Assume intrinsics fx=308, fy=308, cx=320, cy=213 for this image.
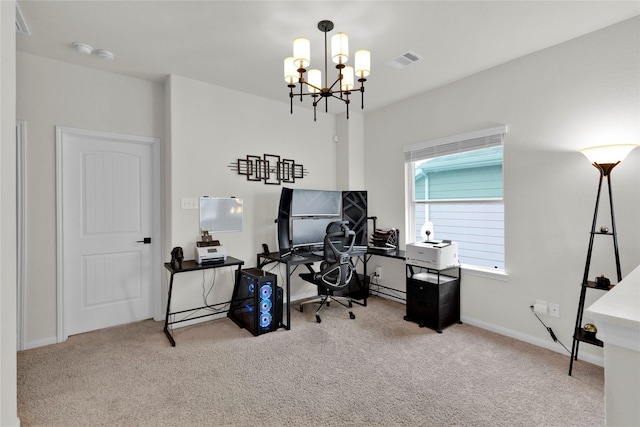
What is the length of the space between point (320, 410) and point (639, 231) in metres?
2.67

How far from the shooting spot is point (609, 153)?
2191 millimetres

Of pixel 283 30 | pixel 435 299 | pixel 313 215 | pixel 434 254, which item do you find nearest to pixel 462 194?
pixel 434 254

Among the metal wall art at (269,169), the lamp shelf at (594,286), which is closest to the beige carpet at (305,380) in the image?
the lamp shelf at (594,286)

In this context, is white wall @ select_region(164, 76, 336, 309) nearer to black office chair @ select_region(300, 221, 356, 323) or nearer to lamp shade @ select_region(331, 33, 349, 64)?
black office chair @ select_region(300, 221, 356, 323)

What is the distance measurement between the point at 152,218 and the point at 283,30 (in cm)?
244

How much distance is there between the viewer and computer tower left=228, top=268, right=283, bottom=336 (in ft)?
10.1

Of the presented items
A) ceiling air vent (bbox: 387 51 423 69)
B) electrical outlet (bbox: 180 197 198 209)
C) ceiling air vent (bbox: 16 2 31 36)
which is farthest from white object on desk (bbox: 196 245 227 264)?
Answer: ceiling air vent (bbox: 387 51 423 69)

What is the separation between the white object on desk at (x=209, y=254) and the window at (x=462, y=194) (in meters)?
2.38

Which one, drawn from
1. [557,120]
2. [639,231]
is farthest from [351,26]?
[639,231]

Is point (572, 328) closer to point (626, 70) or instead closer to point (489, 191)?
point (489, 191)

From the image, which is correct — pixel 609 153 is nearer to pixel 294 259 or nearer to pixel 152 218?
pixel 294 259

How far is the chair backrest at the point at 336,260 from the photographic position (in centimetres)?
336

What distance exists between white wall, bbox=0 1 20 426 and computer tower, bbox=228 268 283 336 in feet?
5.71

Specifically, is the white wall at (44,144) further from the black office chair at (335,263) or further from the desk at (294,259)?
the black office chair at (335,263)
